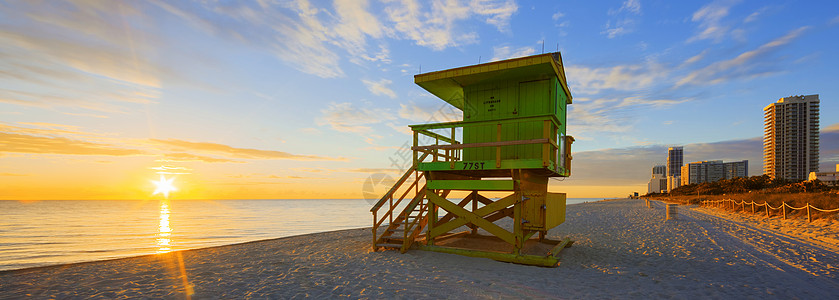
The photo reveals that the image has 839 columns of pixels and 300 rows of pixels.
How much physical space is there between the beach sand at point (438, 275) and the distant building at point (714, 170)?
199119 millimetres

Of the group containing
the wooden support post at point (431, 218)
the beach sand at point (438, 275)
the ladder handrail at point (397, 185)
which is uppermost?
the ladder handrail at point (397, 185)

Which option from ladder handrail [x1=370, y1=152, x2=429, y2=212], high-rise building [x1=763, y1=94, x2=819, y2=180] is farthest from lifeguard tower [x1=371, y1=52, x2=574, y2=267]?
high-rise building [x1=763, y1=94, x2=819, y2=180]

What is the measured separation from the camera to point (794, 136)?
442 ft

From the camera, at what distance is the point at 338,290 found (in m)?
6.36

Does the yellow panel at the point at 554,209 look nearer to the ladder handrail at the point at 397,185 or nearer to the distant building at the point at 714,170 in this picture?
the ladder handrail at the point at 397,185

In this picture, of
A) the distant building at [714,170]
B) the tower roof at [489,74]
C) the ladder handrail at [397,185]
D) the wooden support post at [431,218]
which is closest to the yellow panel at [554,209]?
the wooden support post at [431,218]

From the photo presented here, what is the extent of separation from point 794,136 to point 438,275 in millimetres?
184079

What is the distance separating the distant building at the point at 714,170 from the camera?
170m

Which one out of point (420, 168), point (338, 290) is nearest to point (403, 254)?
point (420, 168)

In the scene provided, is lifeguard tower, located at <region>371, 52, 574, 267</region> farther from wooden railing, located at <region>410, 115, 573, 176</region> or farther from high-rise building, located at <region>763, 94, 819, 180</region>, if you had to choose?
high-rise building, located at <region>763, 94, 819, 180</region>

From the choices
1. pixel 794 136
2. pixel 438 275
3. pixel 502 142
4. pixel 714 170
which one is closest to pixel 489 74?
pixel 502 142

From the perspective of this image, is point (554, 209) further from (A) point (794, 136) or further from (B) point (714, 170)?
(B) point (714, 170)

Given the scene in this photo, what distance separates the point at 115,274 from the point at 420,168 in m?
6.98

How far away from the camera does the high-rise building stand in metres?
130
